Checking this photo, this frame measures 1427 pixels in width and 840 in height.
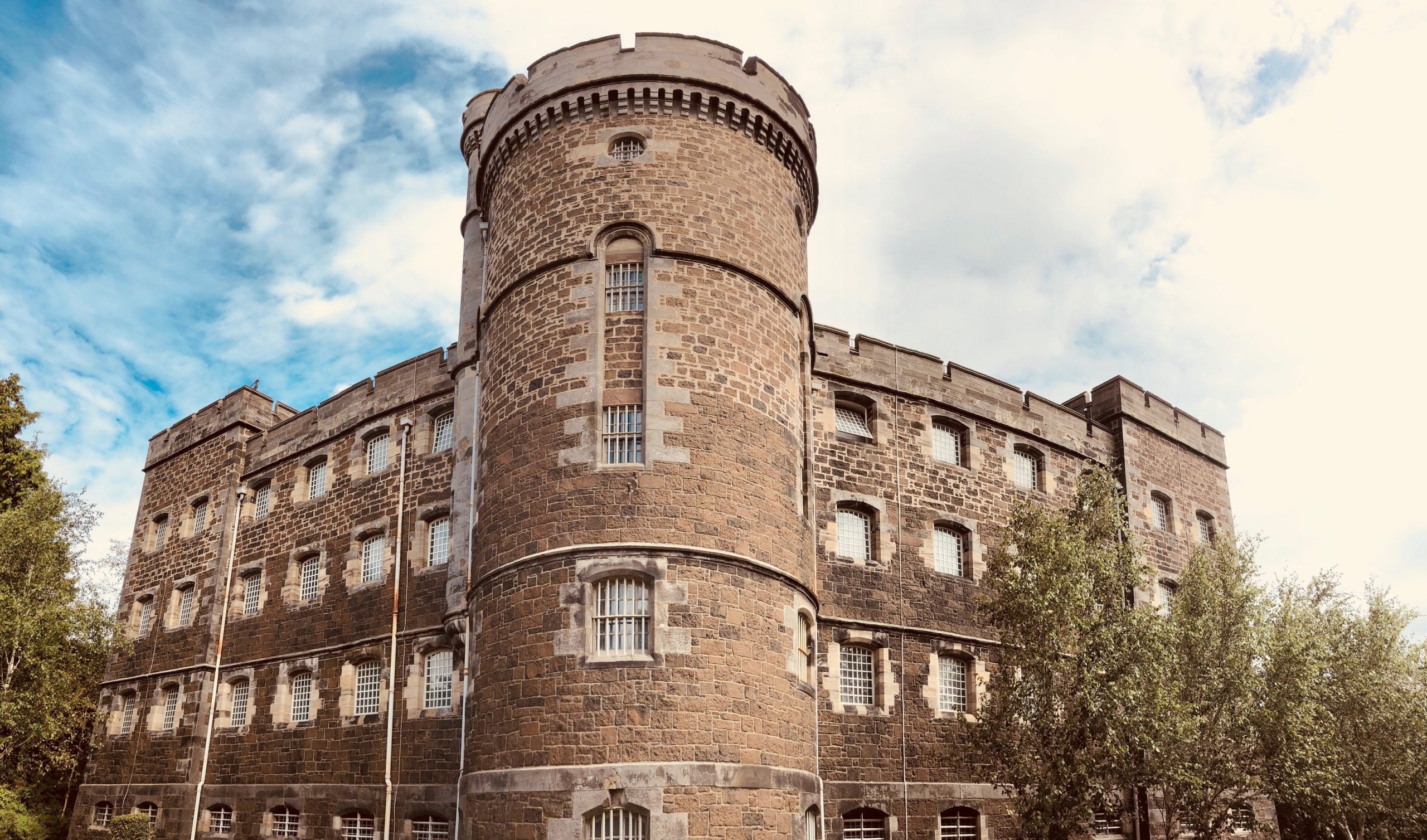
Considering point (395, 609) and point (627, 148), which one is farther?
point (395, 609)

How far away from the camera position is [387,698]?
23266mm

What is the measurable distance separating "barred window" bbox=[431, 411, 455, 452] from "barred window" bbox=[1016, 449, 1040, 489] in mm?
14659

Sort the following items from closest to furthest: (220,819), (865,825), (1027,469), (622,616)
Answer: (622,616) → (865,825) → (220,819) → (1027,469)

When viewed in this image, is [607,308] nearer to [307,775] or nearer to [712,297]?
[712,297]

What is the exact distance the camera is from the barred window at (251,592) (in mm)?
29078

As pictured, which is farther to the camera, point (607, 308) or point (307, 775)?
point (307, 775)

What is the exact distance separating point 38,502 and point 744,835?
2552cm

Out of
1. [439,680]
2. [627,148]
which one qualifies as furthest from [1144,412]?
[439,680]

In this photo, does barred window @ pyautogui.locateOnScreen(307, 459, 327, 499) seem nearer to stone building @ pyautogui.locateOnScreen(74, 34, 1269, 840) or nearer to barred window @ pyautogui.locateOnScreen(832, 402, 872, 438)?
stone building @ pyautogui.locateOnScreen(74, 34, 1269, 840)

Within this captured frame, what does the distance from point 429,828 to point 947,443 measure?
49.4 feet

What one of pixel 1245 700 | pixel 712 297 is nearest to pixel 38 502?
pixel 712 297

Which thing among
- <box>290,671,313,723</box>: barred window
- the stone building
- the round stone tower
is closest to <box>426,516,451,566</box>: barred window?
the stone building

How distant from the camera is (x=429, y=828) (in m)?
21.7

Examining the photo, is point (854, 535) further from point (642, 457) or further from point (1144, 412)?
point (1144, 412)
